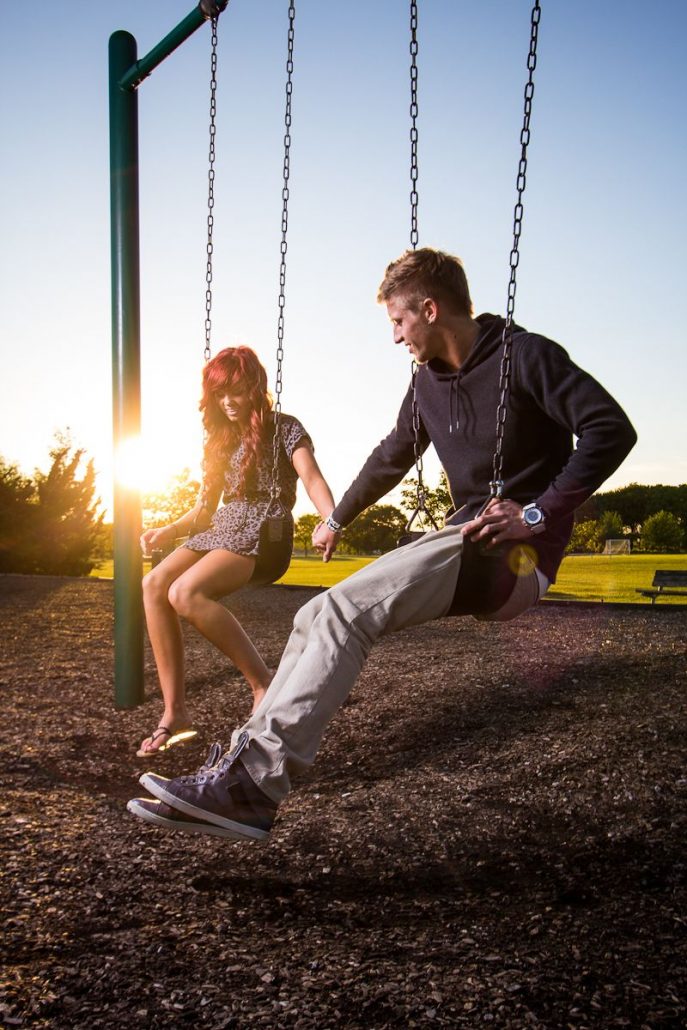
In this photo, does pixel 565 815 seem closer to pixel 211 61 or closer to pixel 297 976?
pixel 297 976

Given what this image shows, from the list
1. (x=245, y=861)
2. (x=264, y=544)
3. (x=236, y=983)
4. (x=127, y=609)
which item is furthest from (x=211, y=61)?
(x=236, y=983)

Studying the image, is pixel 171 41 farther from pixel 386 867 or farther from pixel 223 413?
pixel 386 867

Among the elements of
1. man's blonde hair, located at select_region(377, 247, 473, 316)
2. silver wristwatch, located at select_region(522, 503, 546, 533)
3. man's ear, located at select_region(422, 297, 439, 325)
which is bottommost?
silver wristwatch, located at select_region(522, 503, 546, 533)

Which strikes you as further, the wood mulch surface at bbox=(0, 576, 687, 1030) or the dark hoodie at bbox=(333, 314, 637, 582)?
the dark hoodie at bbox=(333, 314, 637, 582)

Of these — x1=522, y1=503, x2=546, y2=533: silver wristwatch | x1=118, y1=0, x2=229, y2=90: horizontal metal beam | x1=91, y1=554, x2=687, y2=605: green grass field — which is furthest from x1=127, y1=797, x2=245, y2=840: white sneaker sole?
x1=91, y1=554, x2=687, y2=605: green grass field

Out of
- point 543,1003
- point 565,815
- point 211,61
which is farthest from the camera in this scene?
point 211,61

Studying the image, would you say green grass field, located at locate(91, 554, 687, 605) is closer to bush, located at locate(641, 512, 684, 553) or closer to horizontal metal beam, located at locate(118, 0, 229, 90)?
bush, located at locate(641, 512, 684, 553)

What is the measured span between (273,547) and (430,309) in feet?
4.34

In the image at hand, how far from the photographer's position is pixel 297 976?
2.28 metres

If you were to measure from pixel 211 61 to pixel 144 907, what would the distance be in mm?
3280

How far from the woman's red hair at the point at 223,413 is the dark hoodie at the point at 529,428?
0.90 metres

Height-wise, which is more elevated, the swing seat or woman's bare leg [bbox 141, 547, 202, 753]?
the swing seat

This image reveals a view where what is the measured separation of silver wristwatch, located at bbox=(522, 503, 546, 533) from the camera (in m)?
2.46

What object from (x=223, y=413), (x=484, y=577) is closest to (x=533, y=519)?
(x=484, y=577)
